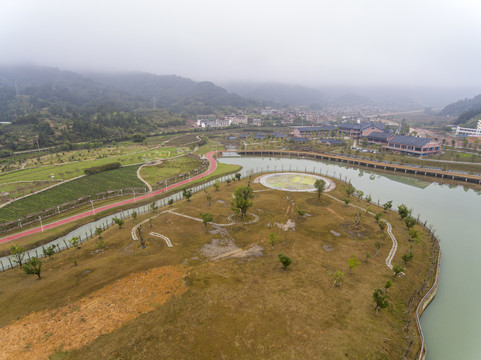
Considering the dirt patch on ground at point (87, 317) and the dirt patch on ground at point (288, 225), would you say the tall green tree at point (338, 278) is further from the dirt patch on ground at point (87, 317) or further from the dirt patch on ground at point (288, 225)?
the dirt patch on ground at point (87, 317)

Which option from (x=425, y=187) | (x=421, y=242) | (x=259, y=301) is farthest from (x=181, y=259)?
(x=425, y=187)

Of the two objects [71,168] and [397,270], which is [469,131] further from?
[71,168]

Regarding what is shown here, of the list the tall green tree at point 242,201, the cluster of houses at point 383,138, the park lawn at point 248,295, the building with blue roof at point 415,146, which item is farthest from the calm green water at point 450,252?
the tall green tree at point 242,201

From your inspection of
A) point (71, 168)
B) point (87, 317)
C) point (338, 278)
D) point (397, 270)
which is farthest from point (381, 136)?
point (87, 317)

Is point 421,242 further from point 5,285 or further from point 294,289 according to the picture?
point 5,285

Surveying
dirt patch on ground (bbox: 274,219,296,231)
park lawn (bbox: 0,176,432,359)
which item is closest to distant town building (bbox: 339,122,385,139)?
park lawn (bbox: 0,176,432,359)

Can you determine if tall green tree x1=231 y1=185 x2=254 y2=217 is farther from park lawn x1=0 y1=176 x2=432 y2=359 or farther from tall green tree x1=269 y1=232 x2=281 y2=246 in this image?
tall green tree x1=269 y1=232 x2=281 y2=246
